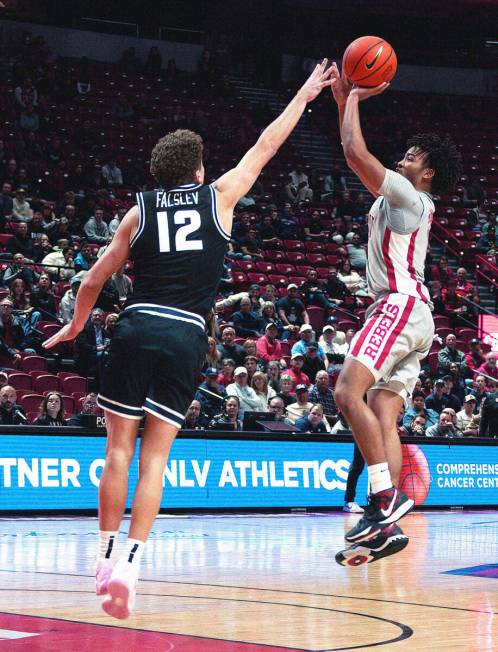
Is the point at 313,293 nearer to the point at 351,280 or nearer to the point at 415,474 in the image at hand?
the point at 351,280

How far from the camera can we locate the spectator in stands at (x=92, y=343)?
52.3 feet

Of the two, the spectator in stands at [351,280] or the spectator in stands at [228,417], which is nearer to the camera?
the spectator in stands at [228,417]

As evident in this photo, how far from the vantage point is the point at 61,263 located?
18469mm

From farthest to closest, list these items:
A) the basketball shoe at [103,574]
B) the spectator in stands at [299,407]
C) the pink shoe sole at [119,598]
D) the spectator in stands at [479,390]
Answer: the spectator in stands at [479,390], the spectator in stands at [299,407], the basketball shoe at [103,574], the pink shoe sole at [119,598]

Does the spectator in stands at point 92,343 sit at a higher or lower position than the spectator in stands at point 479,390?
higher

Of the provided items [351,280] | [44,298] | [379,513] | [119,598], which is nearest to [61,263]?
[44,298]

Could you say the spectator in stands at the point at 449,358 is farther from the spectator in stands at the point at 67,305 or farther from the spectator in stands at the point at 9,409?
the spectator in stands at the point at 9,409

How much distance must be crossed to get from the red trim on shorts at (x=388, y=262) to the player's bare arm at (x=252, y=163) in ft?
3.36

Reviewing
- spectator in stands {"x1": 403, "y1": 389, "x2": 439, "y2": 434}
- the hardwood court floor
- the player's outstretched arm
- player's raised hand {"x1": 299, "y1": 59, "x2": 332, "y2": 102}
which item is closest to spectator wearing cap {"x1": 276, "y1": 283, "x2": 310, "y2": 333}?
spectator in stands {"x1": 403, "y1": 389, "x2": 439, "y2": 434}

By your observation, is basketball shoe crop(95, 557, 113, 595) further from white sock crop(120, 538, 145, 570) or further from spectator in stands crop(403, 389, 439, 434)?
spectator in stands crop(403, 389, 439, 434)

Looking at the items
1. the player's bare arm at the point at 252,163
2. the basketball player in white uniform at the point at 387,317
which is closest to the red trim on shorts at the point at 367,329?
the basketball player in white uniform at the point at 387,317

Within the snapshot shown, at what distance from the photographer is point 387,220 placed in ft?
22.4

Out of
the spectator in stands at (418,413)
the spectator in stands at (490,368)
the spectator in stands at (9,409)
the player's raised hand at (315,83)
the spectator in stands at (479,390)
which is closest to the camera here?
the player's raised hand at (315,83)

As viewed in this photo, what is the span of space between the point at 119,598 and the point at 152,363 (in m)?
1.10
